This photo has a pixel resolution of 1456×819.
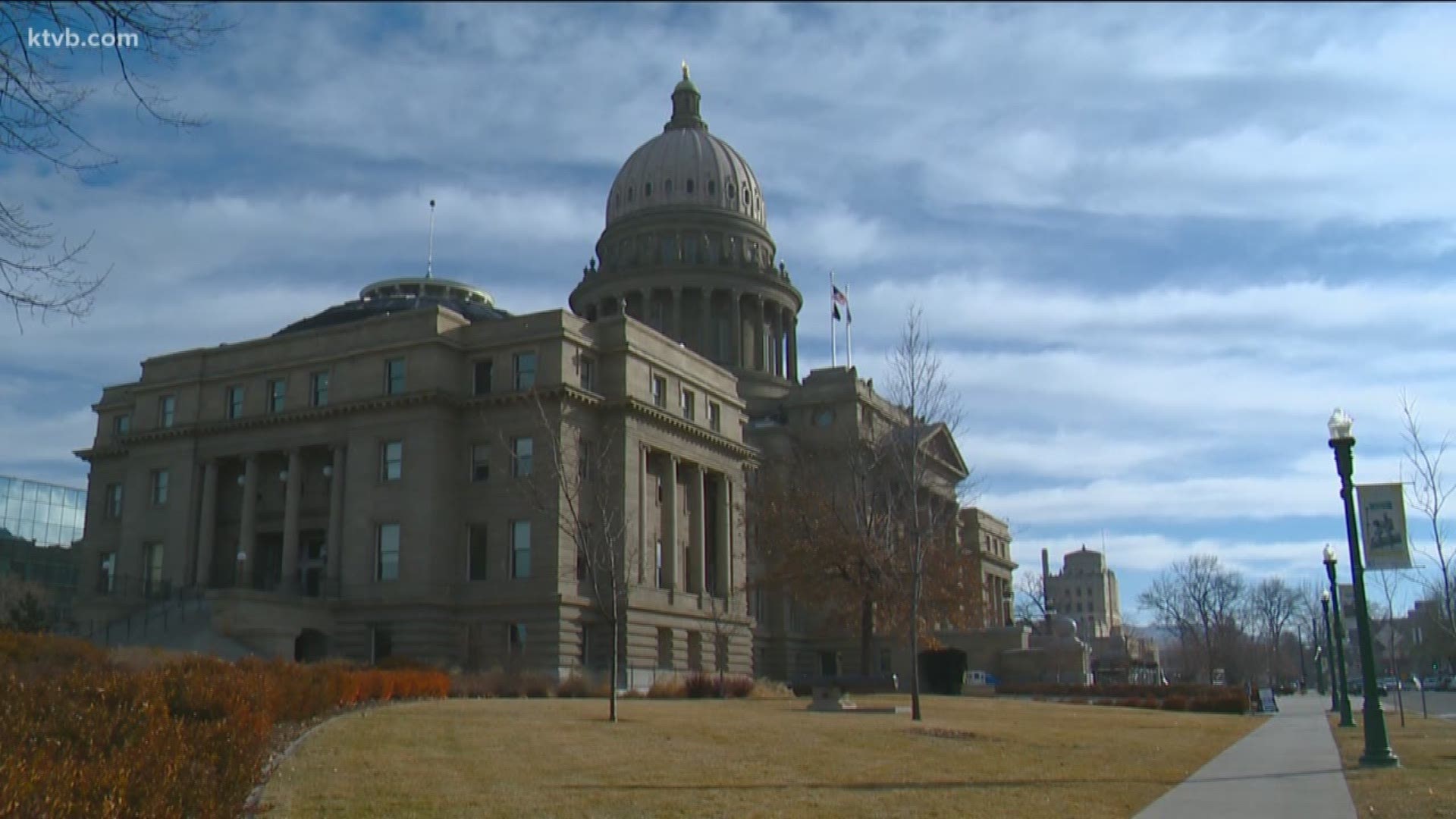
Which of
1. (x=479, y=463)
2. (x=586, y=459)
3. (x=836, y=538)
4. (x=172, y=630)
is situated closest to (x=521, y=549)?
(x=479, y=463)

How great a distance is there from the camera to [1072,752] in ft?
87.8

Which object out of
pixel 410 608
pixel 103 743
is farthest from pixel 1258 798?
pixel 410 608

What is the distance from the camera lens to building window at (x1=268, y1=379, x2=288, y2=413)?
65062 mm

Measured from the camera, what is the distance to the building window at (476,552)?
6044cm

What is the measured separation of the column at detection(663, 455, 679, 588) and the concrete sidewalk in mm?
35888

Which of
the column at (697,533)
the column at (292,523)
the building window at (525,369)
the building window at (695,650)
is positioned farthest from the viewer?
the column at (697,533)

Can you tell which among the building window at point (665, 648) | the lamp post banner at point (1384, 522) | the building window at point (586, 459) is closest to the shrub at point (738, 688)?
the building window at point (665, 648)

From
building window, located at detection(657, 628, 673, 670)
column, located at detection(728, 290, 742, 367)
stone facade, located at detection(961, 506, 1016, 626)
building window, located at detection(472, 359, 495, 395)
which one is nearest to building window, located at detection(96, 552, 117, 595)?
building window, located at detection(472, 359, 495, 395)

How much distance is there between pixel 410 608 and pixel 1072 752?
37.9 metres

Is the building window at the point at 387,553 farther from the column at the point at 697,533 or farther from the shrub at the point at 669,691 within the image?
the column at the point at 697,533

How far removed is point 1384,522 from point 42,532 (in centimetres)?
11312

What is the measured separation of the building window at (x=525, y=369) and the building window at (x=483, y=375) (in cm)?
141

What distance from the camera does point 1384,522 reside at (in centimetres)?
2723

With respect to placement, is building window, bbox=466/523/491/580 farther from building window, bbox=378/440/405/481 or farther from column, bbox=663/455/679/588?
column, bbox=663/455/679/588
